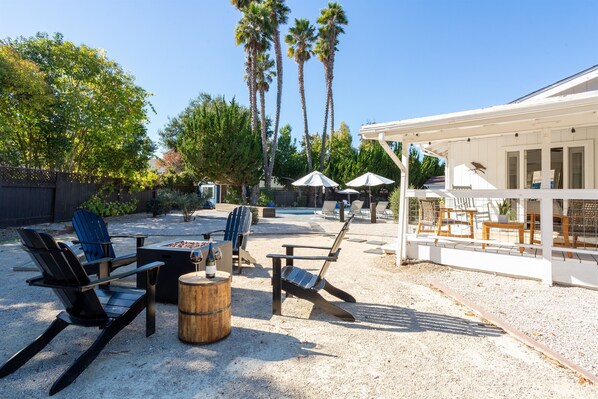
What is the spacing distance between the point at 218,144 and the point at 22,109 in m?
11.6

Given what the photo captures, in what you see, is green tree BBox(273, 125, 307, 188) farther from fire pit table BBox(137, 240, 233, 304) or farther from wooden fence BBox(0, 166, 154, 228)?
fire pit table BBox(137, 240, 233, 304)

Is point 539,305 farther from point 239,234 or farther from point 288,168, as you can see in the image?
point 288,168

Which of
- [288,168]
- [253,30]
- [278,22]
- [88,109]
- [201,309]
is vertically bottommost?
[201,309]

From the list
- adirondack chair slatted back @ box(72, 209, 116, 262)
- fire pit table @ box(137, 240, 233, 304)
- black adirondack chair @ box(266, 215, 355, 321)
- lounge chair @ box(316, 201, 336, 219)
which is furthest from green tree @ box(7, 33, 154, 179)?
black adirondack chair @ box(266, 215, 355, 321)

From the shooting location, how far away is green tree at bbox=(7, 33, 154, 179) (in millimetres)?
10977

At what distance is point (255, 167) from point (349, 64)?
14.5 m

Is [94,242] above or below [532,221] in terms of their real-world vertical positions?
below

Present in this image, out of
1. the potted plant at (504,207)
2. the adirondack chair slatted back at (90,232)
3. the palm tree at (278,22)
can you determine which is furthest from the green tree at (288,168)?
the adirondack chair slatted back at (90,232)

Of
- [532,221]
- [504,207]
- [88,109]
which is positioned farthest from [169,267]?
[88,109]

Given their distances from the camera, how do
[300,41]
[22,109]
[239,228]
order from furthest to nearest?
[300,41]
[22,109]
[239,228]

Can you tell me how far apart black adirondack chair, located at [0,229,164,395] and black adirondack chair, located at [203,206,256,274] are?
2.54 m

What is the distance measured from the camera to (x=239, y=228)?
5359 millimetres

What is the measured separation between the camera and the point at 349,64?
2939 cm

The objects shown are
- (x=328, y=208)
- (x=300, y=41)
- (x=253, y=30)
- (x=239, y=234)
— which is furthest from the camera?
(x=300, y=41)
